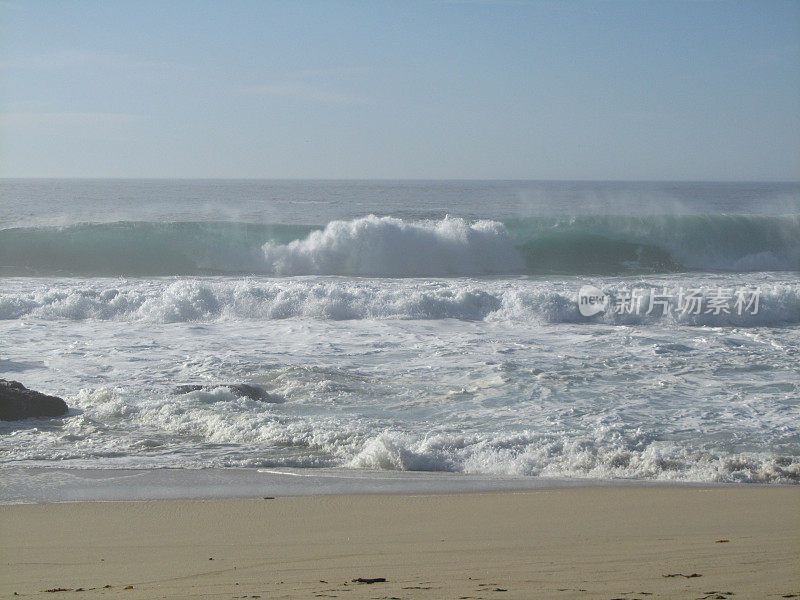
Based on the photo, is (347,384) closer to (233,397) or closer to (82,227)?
(233,397)

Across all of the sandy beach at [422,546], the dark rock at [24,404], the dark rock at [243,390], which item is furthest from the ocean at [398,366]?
the sandy beach at [422,546]

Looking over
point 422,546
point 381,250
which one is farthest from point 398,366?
point 381,250

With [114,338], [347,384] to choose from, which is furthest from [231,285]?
[347,384]

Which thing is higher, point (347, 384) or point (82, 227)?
point (82, 227)

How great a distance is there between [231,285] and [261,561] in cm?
1072

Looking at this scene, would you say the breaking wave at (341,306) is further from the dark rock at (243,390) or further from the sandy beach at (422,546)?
the sandy beach at (422,546)

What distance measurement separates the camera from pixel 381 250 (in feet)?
65.9

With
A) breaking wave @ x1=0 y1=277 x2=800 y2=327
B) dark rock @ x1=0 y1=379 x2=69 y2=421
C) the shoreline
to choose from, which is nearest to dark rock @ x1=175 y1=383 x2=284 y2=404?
dark rock @ x1=0 y1=379 x2=69 y2=421

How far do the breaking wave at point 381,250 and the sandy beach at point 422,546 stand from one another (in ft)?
47.5

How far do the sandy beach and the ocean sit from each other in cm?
78

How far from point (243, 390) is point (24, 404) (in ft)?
6.15

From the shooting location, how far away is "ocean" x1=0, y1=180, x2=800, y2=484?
5602mm

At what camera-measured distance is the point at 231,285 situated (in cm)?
1374

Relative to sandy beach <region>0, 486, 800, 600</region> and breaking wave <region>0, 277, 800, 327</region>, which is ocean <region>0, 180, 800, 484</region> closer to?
breaking wave <region>0, 277, 800, 327</region>
